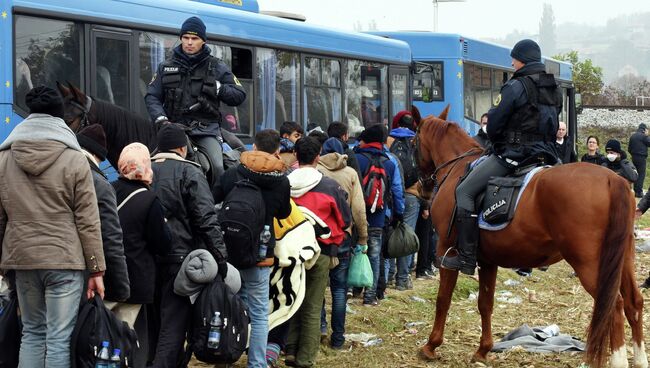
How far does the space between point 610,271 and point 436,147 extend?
8.96ft

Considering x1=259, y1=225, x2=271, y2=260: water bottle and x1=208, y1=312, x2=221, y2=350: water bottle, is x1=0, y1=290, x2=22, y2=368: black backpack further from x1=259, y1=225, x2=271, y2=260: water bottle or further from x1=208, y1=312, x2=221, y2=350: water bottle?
x1=259, y1=225, x2=271, y2=260: water bottle

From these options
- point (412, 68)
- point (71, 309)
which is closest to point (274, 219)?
point (71, 309)

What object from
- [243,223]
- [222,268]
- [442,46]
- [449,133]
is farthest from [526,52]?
[442,46]

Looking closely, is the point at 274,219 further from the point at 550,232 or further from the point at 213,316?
the point at 550,232

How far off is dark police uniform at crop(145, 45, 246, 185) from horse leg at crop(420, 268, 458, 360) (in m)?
2.27

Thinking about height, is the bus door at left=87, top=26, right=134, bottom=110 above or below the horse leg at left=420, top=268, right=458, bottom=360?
above

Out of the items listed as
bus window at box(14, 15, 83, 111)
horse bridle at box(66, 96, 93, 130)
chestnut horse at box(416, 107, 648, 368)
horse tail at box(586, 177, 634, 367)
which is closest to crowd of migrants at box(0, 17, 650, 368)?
horse bridle at box(66, 96, 93, 130)

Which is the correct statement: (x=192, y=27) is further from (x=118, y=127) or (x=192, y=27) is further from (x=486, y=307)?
(x=486, y=307)

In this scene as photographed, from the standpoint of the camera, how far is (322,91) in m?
14.3

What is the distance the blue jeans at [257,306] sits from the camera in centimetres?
709

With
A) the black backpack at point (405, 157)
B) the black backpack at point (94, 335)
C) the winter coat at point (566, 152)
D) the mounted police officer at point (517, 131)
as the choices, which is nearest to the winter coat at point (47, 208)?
the black backpack at point (94, 335)

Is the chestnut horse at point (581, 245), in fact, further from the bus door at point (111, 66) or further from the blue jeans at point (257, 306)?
the bus door at point (111, 66)

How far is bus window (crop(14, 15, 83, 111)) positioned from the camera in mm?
9242

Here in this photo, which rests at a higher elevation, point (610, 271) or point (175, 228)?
point (175, 228)
